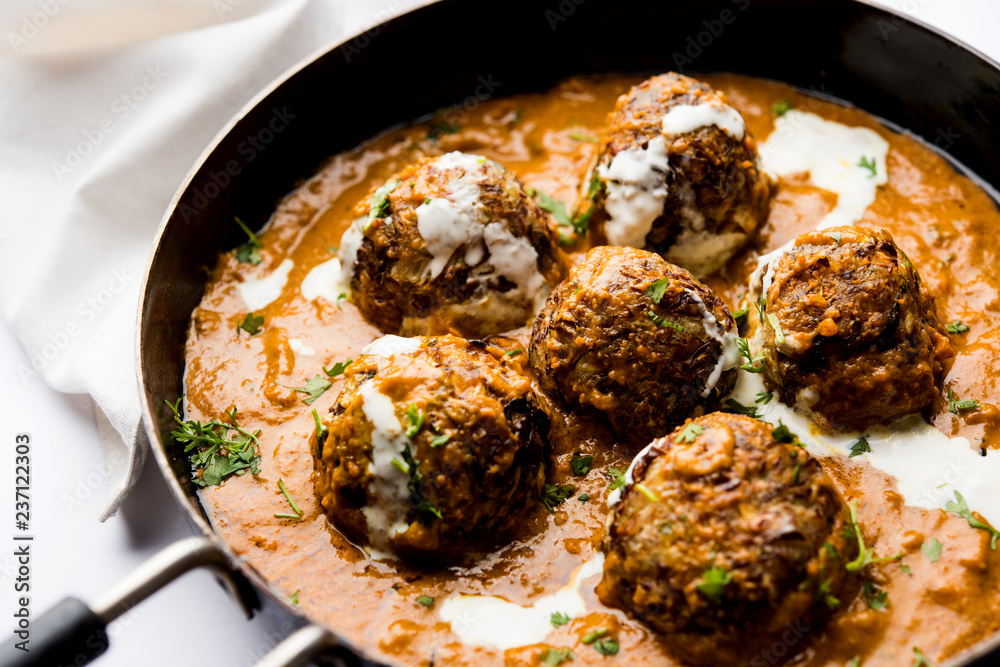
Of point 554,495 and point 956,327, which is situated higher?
point 554,495

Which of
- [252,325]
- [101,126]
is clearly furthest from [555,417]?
[101,126]

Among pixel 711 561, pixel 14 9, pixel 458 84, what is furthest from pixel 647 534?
pixel 14 9

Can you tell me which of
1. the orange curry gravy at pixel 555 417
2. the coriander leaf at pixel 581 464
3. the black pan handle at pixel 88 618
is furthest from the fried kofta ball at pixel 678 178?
the black pan handle at pixel 88 618

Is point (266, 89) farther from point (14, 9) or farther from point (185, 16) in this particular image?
point (14, 9)

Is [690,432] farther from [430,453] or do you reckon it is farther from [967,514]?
[967,514]

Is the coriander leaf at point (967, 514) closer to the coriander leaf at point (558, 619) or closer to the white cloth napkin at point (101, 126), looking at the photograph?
the coriander leaf at point (558, 619)

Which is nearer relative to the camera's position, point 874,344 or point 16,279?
point 874,344

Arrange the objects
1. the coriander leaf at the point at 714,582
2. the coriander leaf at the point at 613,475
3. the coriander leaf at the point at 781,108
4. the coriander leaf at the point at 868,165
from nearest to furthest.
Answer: the coriander leaf at the point at 714,582
the coriander leaf at the point at 613,475
the coriander leaf at the point at 868,165
the coriander leaf at the point at 781,108
